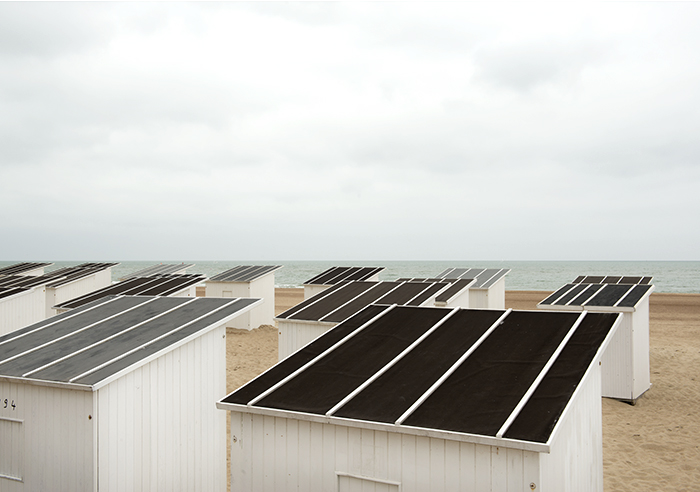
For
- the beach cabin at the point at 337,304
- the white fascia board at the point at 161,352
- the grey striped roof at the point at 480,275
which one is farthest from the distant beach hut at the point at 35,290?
the grey striped roof at the point at 480,275

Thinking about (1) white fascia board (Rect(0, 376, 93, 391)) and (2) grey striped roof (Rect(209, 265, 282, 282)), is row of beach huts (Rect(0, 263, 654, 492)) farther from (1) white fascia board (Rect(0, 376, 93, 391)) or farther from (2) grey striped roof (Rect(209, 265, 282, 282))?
(2) grey striped roof (Rect(209, 265, 282, 282))

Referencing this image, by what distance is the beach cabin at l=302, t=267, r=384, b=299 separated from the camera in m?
23.6

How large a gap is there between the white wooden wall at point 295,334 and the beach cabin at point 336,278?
32.5 ft

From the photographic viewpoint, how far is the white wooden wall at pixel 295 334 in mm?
12602

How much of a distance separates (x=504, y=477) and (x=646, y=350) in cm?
1238

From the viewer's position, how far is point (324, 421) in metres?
5.30

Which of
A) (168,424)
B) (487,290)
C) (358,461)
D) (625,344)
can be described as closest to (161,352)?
(168,424)

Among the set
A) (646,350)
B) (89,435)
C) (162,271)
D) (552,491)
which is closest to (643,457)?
(646,350)

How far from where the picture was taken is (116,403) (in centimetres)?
680

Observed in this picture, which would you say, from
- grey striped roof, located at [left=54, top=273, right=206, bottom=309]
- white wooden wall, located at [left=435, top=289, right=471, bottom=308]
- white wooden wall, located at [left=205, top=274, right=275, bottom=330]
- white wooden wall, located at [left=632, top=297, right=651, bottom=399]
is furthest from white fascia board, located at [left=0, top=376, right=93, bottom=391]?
white wooden wall, located at [left=205, top=274, right=275, bottom=330]

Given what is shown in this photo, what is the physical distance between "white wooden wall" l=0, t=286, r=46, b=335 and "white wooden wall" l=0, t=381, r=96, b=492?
35.1 feet

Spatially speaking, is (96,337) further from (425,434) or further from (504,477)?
(504,477)

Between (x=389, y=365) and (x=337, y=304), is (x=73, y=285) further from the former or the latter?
(x=389, y=365)

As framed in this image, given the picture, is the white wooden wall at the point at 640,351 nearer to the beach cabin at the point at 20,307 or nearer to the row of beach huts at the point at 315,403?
the row of beach huts at the point at 315,403
